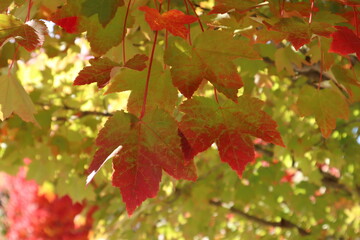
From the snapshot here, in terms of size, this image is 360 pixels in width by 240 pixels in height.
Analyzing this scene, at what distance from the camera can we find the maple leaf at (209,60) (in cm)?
73

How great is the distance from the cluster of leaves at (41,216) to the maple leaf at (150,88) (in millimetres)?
6277

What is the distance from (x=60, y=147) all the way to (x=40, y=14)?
2.84 feet

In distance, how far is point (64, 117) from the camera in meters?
2.12

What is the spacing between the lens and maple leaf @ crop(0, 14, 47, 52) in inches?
28.6

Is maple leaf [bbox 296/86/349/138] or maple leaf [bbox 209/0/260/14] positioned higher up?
maple leaf [bbox 209/0/260/14]

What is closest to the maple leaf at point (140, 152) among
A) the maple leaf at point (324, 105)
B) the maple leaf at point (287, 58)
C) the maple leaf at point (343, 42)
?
the maple leaf at point (343, 42)

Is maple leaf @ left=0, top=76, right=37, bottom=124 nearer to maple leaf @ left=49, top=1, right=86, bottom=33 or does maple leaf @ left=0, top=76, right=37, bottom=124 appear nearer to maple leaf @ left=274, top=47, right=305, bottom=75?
maple leaf @ left=49, top=1, right=86, bottom=33

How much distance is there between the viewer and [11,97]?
99cm

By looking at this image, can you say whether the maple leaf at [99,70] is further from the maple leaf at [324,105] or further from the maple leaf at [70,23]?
the maple leaf at [324,105]

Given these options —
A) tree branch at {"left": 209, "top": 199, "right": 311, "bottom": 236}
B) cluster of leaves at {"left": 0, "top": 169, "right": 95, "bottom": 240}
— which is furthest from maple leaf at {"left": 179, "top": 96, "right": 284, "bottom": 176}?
cluster of leaves at {"left": 0, "top": 169, "right": 95, "bottom": 240}

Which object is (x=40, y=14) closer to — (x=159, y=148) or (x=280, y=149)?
(x=159, y=148)

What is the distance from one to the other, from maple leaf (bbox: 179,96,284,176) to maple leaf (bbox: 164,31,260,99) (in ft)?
0.13

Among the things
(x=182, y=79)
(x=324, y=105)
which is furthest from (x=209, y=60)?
(x=324, y=105)

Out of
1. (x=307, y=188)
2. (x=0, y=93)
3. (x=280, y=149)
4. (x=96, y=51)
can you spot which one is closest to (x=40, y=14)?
(x=0, y=93)
